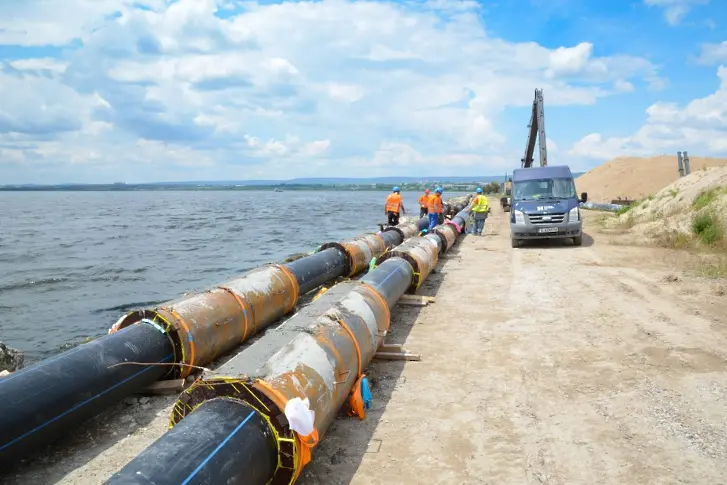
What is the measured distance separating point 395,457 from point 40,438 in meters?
3.05

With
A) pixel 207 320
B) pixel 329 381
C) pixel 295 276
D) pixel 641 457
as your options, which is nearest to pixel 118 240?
pixel 295 276

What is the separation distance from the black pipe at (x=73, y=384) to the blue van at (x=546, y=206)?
12308mm

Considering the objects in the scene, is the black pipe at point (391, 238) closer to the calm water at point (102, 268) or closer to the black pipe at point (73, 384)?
the calm water at point (102, 268)

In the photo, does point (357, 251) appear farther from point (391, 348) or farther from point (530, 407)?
point (530, 407)

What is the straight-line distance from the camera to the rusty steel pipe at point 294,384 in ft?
11.5

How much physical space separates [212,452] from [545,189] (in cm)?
1496

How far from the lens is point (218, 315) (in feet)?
21.1

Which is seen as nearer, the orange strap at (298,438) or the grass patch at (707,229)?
the orange strap at (298,438)

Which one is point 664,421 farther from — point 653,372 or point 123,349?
point 123,349

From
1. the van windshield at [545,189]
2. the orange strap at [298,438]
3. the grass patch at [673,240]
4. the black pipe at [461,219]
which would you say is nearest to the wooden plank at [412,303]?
the orange strap at [298,438]

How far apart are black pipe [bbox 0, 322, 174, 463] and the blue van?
1231cm

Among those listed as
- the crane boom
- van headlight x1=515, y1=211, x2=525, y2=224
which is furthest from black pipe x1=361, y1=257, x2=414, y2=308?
the crane boom

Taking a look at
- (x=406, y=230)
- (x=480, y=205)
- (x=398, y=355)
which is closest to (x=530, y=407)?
(x=398, y=355)

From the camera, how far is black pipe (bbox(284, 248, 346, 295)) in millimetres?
9252
